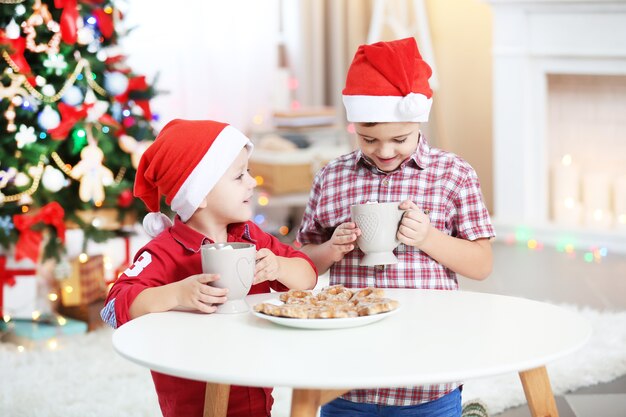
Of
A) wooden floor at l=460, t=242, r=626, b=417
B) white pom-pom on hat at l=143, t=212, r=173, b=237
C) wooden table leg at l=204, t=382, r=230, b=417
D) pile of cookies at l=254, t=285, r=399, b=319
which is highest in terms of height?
white pom-pom on hat at l=143, t=212, r=173, b=237

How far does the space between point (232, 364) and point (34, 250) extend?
205 cm

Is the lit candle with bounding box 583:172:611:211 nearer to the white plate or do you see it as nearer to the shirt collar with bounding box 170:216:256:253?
the shirt collar with bounding box 170:216:256:253

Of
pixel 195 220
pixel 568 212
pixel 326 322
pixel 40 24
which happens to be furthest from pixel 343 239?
pixel 568 212

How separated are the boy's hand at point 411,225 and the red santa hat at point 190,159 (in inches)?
12.0

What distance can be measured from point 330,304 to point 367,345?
0.55 ft

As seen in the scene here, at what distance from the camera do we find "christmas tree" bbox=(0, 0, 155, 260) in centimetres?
297

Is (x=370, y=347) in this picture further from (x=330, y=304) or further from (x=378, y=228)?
(x=378, y=228)

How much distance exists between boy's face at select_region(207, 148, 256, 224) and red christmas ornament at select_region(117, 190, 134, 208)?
1645mm

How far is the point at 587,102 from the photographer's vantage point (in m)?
4.82

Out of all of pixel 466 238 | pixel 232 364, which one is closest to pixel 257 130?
pixel 466 238

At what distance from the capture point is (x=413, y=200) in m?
1.78

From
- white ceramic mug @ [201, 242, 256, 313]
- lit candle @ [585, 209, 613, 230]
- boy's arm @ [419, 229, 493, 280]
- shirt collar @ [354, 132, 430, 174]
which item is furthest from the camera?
lit candle @ [585, 209, 613, 230]

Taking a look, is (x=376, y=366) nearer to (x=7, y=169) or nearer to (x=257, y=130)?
(x=7, y=169)

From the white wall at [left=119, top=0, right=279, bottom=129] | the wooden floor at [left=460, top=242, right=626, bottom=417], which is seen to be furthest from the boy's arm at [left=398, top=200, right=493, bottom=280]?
the white wall at [left=119, top=0, right=279, bottom=129]
